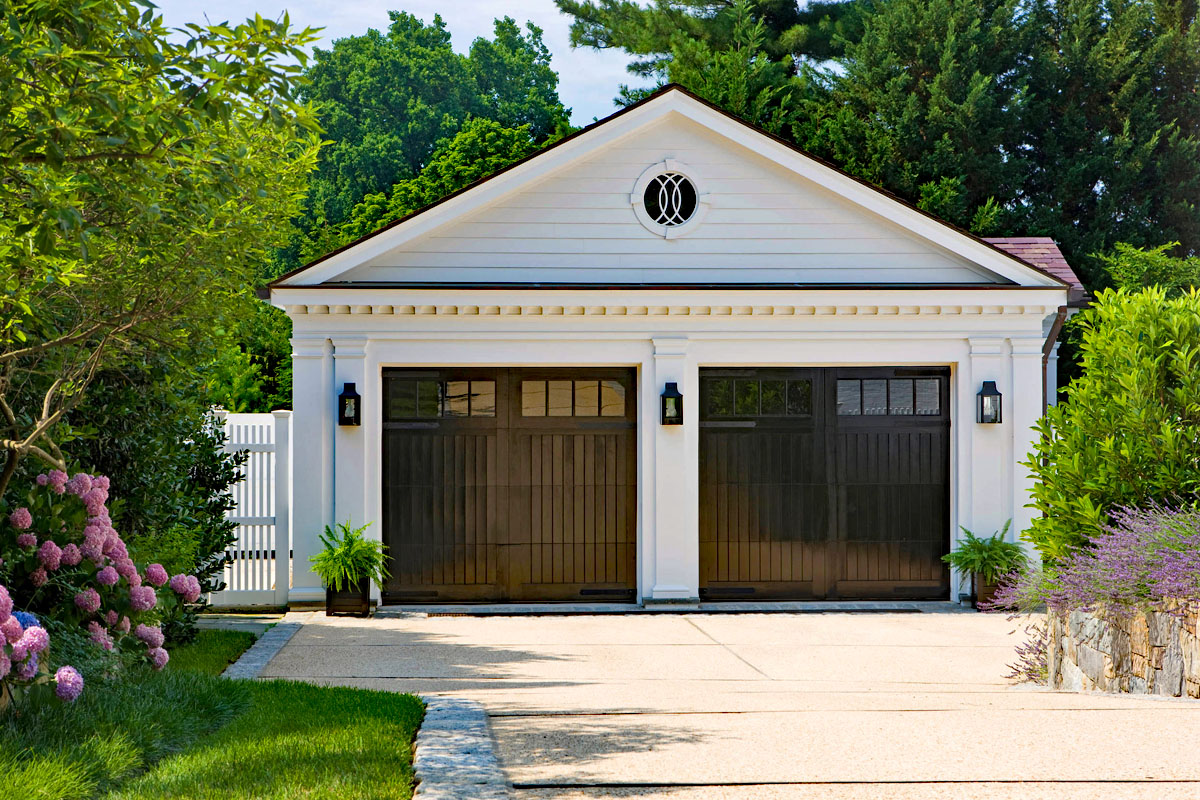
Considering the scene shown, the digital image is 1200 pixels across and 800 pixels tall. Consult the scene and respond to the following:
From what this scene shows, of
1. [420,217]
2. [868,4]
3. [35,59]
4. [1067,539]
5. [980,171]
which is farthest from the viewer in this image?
[868,4]

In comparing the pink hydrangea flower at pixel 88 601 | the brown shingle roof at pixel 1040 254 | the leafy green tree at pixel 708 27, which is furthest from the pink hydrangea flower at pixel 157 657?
the leafy green tree at pixel 708 27

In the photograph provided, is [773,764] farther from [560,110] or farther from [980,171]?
[560,110]

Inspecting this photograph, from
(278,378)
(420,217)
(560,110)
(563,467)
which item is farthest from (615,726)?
(560,110)

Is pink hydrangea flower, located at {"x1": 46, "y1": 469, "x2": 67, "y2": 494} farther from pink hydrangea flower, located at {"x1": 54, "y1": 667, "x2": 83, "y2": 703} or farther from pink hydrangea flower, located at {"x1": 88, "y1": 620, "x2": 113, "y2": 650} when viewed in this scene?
pink hydrangea flower, located at {"x1": 54, "y1": 667, "x2": 83, "y2": 703}

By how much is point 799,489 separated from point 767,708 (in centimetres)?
629

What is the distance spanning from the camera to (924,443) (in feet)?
42.5

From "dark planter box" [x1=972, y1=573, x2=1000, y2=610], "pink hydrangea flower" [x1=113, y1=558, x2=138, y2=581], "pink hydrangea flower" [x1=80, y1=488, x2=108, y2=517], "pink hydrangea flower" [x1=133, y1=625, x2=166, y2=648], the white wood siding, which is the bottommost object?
"dark planter box" [x1=972, y1=573, x2=1000, y2=610]

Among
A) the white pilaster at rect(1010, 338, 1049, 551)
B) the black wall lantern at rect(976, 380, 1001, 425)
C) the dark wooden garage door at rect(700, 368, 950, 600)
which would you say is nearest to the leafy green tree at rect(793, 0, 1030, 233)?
the white pilaster at rect(1010, 338, 1049, 551)

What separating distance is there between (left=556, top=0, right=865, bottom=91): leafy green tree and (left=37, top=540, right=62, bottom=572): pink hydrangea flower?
27.6 meters

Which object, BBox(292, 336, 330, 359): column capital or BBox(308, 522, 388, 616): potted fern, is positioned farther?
BBox(292, 336, 330, 359): column capital

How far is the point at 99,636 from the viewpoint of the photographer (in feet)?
21.4

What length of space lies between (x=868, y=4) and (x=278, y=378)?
1874cm

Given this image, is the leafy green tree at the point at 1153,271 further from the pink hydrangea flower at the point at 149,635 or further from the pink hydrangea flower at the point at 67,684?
the pink hydrangea flower at the point at 67,684

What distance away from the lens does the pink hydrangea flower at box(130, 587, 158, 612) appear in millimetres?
6816
